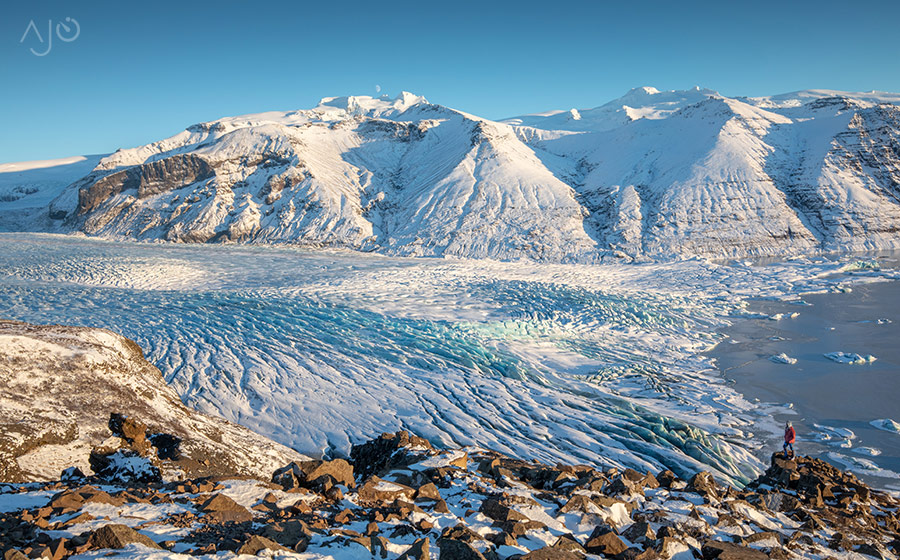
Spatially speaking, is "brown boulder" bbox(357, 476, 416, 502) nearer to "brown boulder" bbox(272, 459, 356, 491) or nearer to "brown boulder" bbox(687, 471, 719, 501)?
"brown boulder" bbox(272, 459, 356, 491)

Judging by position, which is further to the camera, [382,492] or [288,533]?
[382,492]

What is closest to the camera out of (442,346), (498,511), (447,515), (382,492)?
(447,515)

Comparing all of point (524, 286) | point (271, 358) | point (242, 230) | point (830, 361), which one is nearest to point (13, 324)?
point (271, 358)

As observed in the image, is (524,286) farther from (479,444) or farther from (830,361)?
(479,444)

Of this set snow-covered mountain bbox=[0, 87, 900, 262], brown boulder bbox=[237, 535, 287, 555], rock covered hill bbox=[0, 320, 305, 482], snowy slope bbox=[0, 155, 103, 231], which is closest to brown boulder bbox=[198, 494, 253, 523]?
brown boulder bbox=[237, 535, 287, 555]

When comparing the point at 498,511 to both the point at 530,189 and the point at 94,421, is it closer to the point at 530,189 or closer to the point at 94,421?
the point at 94,421

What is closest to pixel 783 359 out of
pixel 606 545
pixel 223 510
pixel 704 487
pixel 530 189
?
pixel 704 487
